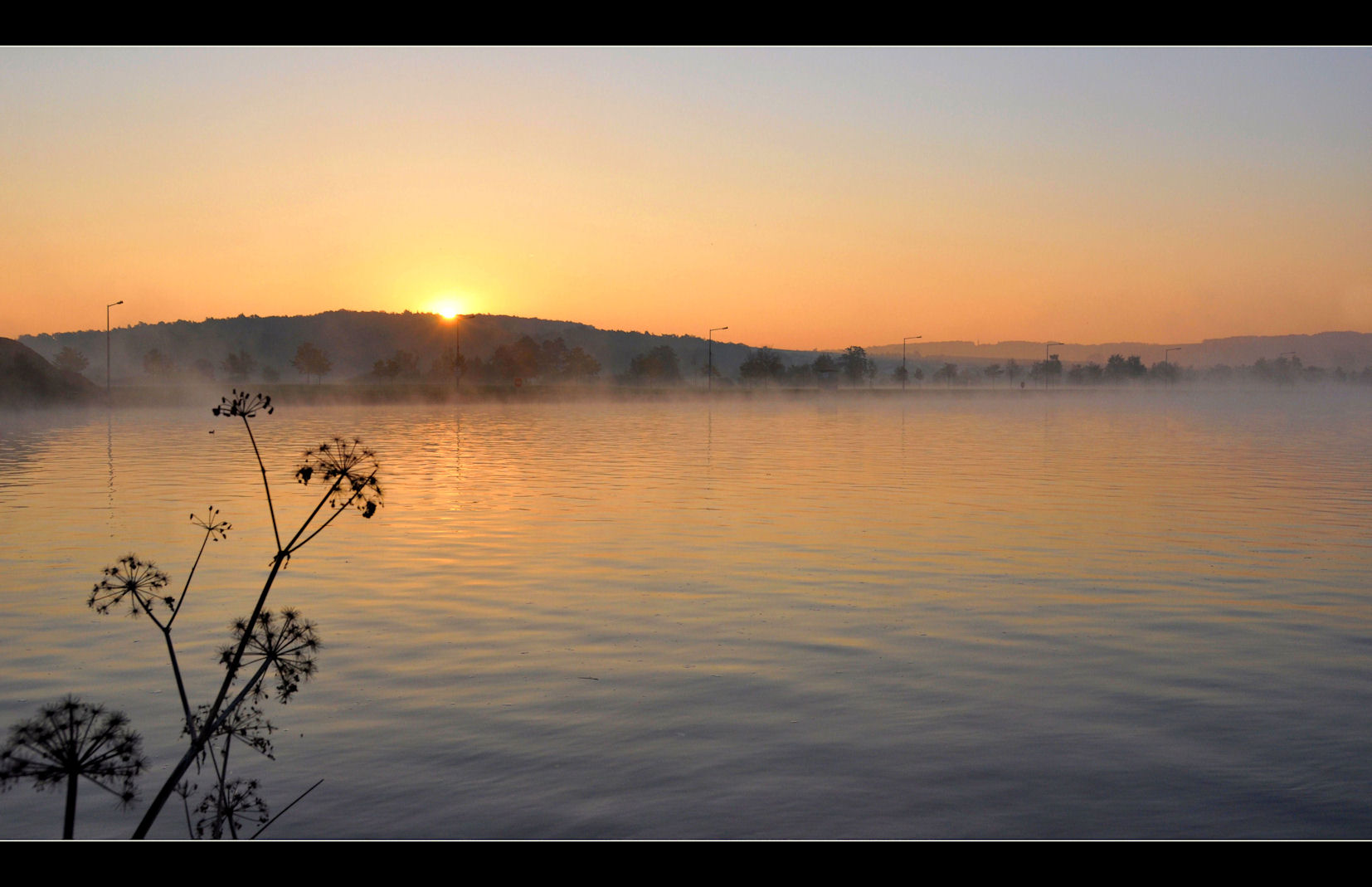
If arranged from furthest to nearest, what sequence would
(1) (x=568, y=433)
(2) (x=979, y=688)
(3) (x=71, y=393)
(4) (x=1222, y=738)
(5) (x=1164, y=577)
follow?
(3) (x=71, y=393) < (1) (x=568, y=433) < (5) (x=1164, y=577) < (2) (x=979, y=688) < (4) (x=1222, y=738)

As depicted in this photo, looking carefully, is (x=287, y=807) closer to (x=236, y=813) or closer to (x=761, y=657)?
(x=236, y=813)

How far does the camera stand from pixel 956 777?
8195 millimetres

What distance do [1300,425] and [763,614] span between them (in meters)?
76.8

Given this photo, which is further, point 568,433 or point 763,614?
point 568,433

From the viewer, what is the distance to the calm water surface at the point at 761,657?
7.77 m

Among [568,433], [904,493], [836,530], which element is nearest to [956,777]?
[836,530]

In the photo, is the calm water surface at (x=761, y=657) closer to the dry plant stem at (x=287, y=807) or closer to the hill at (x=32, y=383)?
the dry plant stem at (x=287, y=807)

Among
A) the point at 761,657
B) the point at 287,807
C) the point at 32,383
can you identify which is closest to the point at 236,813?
the point at 287,807

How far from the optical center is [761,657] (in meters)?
12.1

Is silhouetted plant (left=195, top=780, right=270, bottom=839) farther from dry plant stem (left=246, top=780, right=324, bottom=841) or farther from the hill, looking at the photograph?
the hill

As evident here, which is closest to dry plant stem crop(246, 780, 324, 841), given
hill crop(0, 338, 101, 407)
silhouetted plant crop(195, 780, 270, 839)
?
silhouetted plant crop(195, 780, 270, 839)

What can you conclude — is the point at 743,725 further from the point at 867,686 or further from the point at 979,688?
the point at 979,688

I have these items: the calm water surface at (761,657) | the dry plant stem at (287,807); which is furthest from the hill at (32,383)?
the dry plant stem at (287,807)
